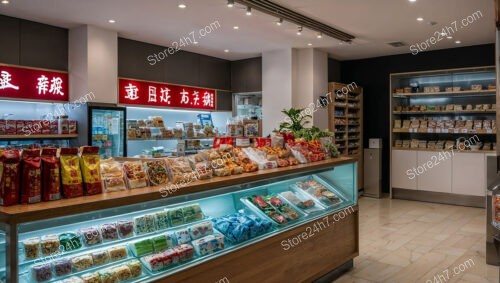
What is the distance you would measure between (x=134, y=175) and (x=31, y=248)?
0.69 metres

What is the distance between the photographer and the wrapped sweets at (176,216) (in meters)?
2.72

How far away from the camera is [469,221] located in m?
6.24

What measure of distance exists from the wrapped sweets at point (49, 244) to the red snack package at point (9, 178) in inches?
12.2

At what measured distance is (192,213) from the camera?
2846 mm

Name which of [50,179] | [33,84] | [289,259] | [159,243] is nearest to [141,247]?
[159,243]

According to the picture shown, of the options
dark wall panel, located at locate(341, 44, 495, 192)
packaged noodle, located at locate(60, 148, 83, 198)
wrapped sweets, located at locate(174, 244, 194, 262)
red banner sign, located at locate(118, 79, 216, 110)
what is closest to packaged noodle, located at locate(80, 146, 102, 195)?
packaged noodle, located at locate(60, 148, 83, 198)

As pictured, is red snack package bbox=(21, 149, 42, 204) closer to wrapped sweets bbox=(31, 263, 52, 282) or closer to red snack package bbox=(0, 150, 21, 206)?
red snack package bbox=(0, 150, 21, 206)

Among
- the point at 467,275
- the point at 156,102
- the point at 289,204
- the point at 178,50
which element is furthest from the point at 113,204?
the point at 178,50

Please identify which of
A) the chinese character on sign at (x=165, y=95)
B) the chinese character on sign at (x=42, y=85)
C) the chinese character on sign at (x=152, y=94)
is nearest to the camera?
the chinese character on sign at (x=42, y=85)

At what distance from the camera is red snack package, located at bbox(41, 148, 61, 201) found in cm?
204

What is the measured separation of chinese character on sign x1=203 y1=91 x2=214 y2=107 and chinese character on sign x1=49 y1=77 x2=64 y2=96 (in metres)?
2.81

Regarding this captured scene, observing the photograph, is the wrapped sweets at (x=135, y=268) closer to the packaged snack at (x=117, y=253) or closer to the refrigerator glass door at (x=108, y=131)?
the packaged snack at (x=117, y=253)

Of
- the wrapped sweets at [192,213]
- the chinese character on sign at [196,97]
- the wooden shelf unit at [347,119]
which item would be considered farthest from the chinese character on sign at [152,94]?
the wrapped sweets at [192,213]

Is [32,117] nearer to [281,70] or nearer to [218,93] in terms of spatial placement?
[218,93]
